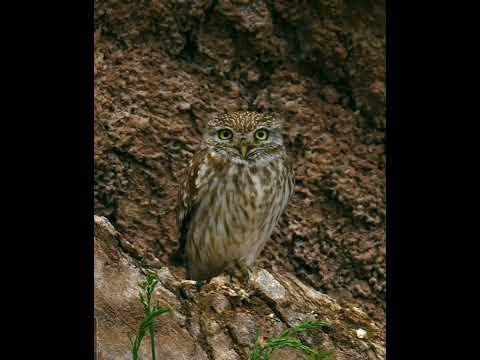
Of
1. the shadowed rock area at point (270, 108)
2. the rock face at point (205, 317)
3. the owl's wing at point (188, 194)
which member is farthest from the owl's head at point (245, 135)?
the rock face at point (205, 317)

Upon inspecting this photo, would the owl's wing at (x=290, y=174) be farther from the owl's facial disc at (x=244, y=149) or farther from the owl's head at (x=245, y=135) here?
the owl's facial disc at (x=244, y=149)

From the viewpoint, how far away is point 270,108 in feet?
16.0

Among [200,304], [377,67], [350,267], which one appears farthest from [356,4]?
[200,304]

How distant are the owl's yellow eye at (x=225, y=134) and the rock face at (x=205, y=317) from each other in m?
0.69

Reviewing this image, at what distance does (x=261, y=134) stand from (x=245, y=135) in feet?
0.26

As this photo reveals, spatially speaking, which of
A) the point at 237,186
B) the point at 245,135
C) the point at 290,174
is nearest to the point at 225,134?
the point at 245,135

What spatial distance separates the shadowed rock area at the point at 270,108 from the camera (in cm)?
468

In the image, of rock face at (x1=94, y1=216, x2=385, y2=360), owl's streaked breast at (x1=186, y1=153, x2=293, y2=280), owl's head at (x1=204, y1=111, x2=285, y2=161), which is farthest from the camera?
owl's streaked breast at (x1=186, y1=153, x2=293, y2=280)

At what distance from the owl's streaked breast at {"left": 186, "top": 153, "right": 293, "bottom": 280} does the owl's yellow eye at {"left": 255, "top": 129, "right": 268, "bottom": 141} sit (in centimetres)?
14

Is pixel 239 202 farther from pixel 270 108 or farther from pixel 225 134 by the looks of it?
pixel 270 108

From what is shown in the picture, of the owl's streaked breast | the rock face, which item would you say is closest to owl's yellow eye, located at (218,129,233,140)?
the owl's streaked breast

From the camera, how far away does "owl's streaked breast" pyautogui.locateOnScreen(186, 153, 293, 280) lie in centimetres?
466

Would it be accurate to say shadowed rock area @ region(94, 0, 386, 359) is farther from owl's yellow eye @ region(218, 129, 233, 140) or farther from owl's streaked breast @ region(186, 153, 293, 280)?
owl's yellow eye @ region(218, 129, 233, 140)

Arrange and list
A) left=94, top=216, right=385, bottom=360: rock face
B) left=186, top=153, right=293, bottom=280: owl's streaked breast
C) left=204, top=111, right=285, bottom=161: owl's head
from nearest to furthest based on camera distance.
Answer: left=94, top=216, right=385, bottom=360: rock face → left=204, top=111, right=285, bottom=161: owl's head → left=186, top=153, right=293, bottom=280: owl's streaked breast
